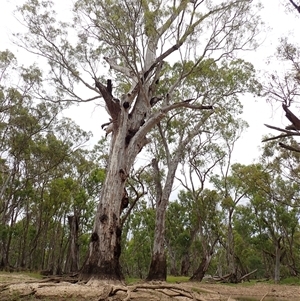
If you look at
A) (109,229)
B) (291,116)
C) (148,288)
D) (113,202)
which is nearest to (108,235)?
(109,229)

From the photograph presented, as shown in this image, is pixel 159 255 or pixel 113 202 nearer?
pixel 113 202

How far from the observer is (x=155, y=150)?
17.2m

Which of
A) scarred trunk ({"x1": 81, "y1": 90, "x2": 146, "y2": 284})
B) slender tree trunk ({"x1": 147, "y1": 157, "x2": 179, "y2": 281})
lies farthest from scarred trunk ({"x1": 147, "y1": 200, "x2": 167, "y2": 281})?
scarred trunk ({"x1": 81, "y1": 90, "x2": 146, "y2": 284})

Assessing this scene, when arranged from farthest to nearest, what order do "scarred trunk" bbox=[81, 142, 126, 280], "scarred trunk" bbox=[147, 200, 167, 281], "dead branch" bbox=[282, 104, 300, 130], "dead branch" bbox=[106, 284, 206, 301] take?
"scarred trunk" bbox=[147, 200, 167, 281]
"scarred trunk" bbox=[81, 142, 126, 280]
"dead branch" bbox=[282, 104, 300, 130]
"dead branch" bbox=[106, 284, 206, 301]

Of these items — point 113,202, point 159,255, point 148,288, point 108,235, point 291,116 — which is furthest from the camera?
point 159,255

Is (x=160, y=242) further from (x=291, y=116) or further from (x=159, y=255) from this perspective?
(x=291, y=116)

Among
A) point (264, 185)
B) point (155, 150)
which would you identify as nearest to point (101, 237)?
point (155, 150)

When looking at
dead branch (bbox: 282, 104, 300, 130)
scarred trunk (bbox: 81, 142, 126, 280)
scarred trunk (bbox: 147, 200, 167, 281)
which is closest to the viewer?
dead branch (bbox: 282, 104, 300, 130)

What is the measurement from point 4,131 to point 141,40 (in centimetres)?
1071

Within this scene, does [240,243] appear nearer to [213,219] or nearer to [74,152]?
[213,219]

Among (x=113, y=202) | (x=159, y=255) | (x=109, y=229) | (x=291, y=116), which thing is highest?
(x=291, y=116)

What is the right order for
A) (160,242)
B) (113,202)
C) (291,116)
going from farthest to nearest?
(160,242) → (113,202) → (291,116)

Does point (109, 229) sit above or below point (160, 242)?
below

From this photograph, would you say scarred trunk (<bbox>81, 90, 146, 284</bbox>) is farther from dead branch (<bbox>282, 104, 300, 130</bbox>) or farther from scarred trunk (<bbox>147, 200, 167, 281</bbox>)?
dead branch (<bbox>282, 104, 300, 130</bbox>)
